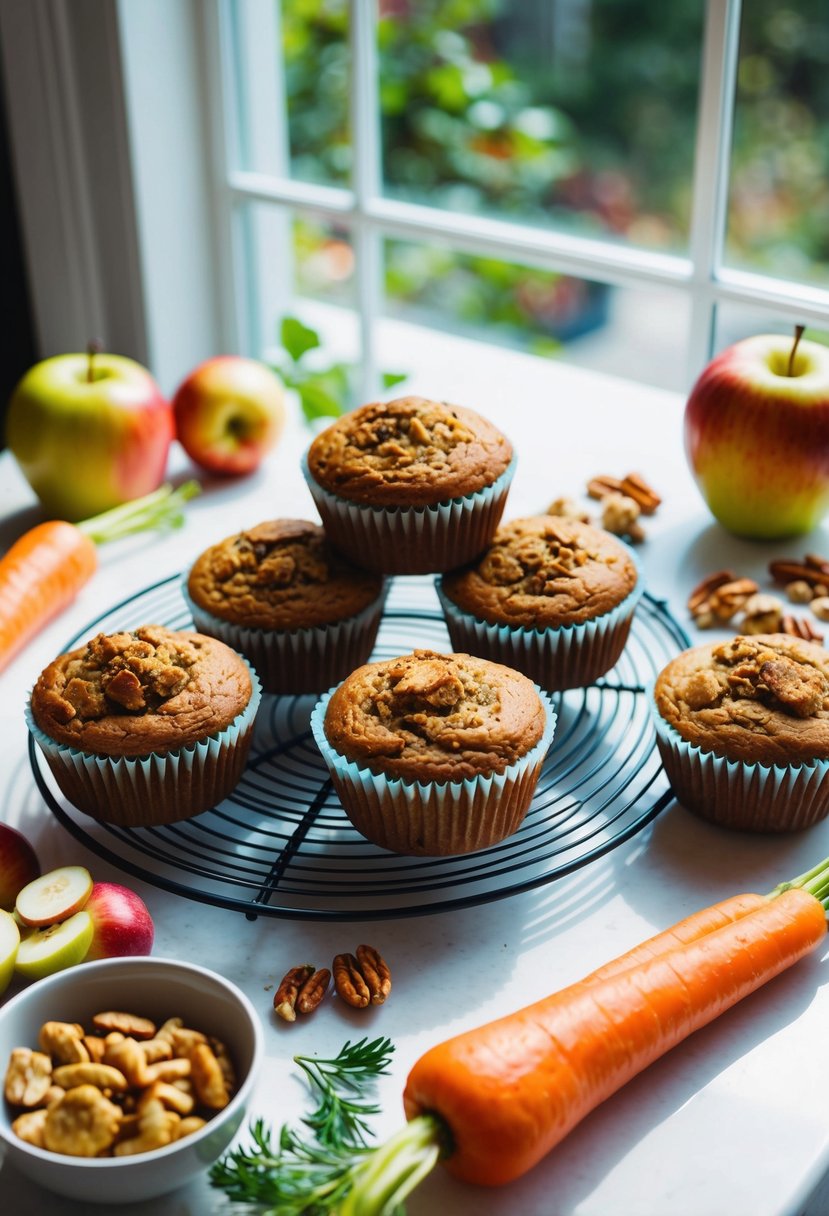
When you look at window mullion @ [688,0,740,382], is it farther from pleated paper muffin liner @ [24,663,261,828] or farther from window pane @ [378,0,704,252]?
window pane @ [378,0,704,252]

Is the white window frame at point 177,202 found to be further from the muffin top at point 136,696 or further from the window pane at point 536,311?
the window pane at point 536,311

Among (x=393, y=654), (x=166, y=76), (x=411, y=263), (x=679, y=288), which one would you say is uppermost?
(x=166, y=76)

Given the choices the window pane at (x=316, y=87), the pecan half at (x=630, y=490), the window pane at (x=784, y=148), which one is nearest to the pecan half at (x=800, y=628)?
the pecan half at (x=630, y=490)

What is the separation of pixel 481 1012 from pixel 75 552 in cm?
89

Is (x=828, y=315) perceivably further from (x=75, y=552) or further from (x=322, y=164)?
(x=322, y=164)

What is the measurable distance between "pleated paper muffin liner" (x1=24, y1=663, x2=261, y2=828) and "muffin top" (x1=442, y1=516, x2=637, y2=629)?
0.28m

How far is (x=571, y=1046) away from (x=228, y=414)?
3.94 ft

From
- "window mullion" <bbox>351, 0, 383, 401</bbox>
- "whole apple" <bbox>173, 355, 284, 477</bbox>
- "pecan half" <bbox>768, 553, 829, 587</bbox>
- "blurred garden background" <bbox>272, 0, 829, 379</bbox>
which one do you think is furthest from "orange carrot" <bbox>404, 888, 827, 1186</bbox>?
"blurred garden background" <bbox>272, 0, 829, 379</bbox>

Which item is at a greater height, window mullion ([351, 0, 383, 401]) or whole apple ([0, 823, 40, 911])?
window mullion ([351, 0, 383, 401])

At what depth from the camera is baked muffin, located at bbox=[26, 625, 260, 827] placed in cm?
117

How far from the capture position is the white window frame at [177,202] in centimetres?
195

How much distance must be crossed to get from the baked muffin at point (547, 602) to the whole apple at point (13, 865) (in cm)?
51

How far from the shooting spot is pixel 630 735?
1391mm

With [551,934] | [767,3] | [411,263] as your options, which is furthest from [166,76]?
[767,3]
